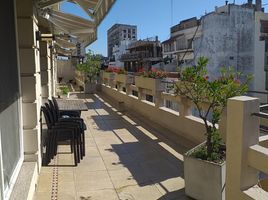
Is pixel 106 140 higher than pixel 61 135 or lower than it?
lower

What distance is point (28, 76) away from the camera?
4281mm

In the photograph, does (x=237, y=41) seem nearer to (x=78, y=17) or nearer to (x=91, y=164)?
(x=78, y=17)

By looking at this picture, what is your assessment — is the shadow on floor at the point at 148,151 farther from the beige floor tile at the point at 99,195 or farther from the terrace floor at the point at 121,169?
the beige floor tile at the point at 99,195

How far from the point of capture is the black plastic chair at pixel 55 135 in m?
5.24

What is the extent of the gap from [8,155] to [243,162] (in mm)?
2308

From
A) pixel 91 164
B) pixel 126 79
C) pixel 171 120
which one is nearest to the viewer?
pixel 91 164

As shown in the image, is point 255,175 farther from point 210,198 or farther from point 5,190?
point 5,190

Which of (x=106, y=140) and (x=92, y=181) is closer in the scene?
(x=92, y=181)

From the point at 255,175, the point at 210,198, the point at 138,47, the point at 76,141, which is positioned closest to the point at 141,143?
the point at 76,141

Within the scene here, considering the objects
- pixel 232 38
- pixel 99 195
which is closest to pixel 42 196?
pixel 99 195

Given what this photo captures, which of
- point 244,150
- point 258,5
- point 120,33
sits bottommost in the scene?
point 244,150

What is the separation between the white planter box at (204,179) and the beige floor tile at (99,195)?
0.93m

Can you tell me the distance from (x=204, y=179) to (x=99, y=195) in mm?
1322

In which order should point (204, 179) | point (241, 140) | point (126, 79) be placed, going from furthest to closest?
point (126, 79)
point (204, 179)
point (241, 140)
